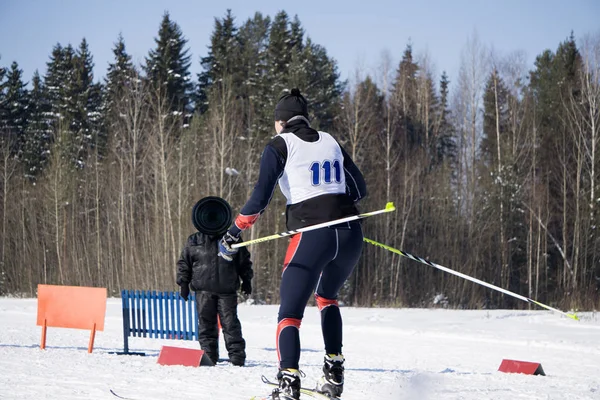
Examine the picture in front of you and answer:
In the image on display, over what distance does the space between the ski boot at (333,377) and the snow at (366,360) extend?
50 cm

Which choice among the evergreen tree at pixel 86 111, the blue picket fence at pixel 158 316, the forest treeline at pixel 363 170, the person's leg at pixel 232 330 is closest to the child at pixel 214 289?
the person's leg at pixel 232 330

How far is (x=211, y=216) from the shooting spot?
28.2ft

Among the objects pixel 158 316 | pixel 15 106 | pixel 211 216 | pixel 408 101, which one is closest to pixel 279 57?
pixel 408 101

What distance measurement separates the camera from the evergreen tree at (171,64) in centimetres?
4378

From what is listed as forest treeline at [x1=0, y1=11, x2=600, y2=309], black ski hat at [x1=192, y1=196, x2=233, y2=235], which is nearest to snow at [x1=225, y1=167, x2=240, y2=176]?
forest treeline at [x1=0, y1=11, x2=600, y2=309]

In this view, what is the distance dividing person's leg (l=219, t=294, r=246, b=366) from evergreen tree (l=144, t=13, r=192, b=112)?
3578 cm

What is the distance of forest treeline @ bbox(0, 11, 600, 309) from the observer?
1288 inches

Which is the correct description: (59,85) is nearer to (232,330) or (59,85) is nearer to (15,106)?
(15,106)

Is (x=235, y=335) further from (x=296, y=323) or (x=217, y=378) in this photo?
(x=296, y=323)

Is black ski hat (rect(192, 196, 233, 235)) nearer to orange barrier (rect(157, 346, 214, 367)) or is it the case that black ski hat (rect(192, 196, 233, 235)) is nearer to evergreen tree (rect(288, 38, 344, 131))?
orange barrier (rect(157, 346, 214, 367))

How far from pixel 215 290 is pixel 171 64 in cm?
3719

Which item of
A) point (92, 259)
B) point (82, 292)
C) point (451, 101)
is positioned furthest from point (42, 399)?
point (451, 101)

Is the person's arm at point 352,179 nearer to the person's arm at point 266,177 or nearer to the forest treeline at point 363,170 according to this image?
the person's arm at point 266,177

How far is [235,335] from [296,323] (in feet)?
13.2
